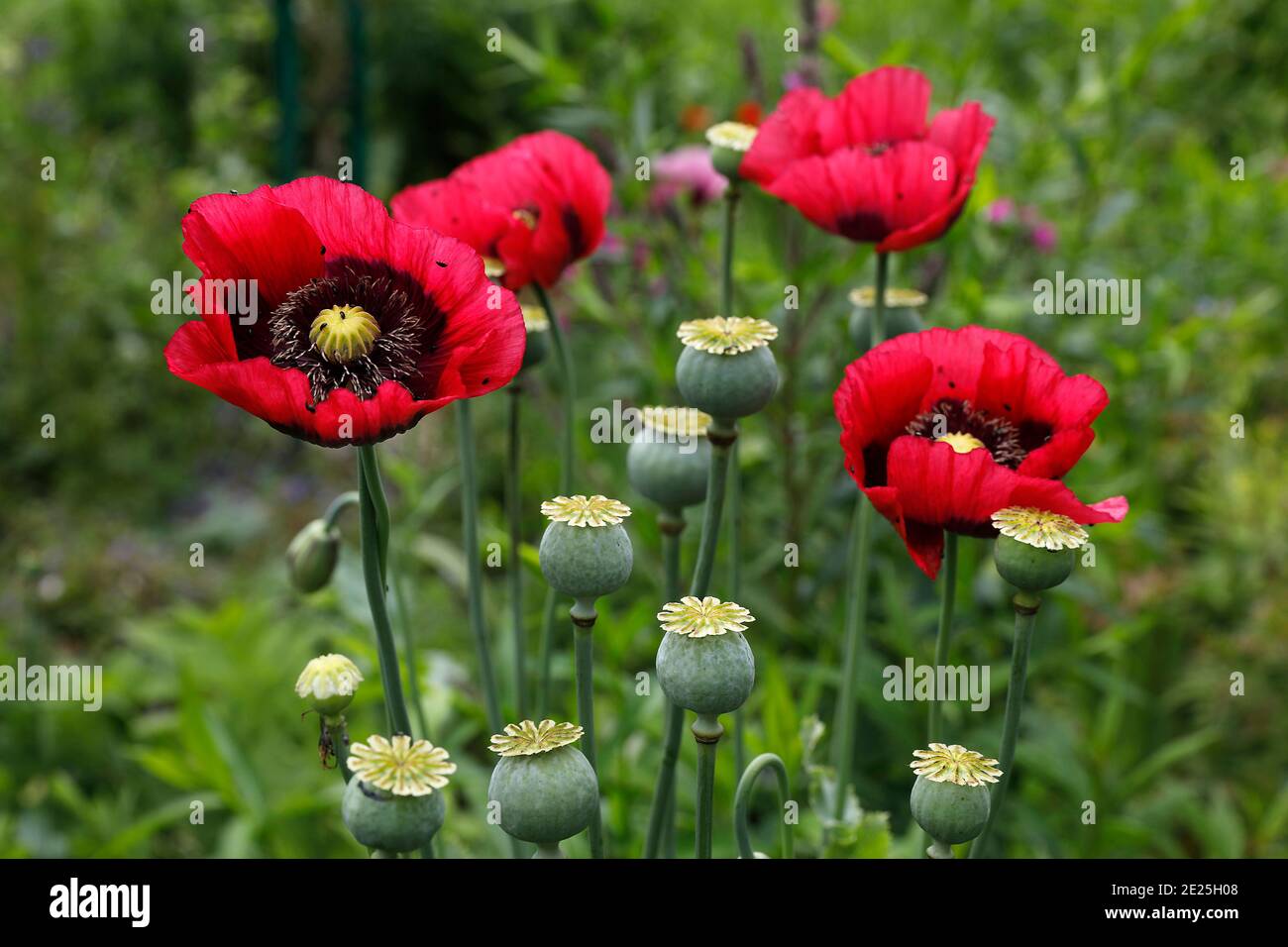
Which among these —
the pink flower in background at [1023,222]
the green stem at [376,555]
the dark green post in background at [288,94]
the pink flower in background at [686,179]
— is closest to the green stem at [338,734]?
the green stem at [376,555]

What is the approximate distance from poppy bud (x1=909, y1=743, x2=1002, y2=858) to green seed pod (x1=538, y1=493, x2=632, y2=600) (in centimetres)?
21

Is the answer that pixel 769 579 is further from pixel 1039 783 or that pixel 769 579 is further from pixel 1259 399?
pixel 1259 399

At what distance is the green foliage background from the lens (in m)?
1.80

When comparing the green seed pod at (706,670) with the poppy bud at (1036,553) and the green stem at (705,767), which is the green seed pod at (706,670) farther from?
the poppy bud at (1036,553)

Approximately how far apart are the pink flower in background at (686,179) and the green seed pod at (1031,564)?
152 cm

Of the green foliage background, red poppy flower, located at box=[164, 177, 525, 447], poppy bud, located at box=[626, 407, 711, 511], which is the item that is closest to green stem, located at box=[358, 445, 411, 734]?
red poppy flower, located at box=[164, 177, 525, 447]

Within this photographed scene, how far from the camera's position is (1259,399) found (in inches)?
122

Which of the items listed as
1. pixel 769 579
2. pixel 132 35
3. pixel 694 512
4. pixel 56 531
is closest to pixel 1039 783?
pixel 769 579

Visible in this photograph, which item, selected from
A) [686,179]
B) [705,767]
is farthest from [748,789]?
[686,179]

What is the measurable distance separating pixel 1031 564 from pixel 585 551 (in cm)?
27

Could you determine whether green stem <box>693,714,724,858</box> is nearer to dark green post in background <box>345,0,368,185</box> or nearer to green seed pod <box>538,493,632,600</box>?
green seed pod <box>538,493,632,600</box>

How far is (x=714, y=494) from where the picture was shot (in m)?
0.85

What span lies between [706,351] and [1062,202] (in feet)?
7.33
